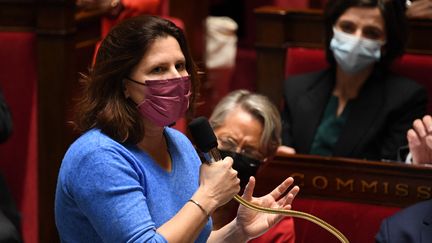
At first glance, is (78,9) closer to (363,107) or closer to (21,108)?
(21,108)

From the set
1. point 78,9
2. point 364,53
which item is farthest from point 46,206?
point 364,53

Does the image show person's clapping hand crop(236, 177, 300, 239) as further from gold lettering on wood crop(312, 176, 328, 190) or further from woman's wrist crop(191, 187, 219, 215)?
gold lettering on wood crop(312, 176, 328, 190)

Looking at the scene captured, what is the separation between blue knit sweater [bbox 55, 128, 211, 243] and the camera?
4.09ft

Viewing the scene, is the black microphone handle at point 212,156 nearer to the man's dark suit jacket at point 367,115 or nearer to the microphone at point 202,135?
the microphone at point 202,135

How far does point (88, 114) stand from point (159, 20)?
185mm

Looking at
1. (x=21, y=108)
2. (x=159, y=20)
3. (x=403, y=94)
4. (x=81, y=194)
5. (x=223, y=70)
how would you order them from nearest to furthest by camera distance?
(x=81, y=194), (x=159, y=20), (x=403, y=94), (x=21, y=108), (x=223, y=70)

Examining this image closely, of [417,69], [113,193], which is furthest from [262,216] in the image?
[417,69]

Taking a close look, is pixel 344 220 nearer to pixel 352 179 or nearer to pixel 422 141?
pixel 352 179

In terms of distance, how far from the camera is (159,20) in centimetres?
138

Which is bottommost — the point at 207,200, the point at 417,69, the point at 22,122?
the point at 22,122

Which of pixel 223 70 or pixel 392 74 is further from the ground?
pixel 392 74

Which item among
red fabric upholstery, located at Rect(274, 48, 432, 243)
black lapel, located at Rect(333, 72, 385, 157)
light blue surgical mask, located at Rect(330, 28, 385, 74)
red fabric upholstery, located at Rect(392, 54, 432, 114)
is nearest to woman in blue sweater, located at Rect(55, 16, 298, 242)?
red fabric upholstery, located at Rect(274, 48, 432, 243)

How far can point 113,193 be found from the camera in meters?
1.25

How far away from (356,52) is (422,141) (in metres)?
0.53
